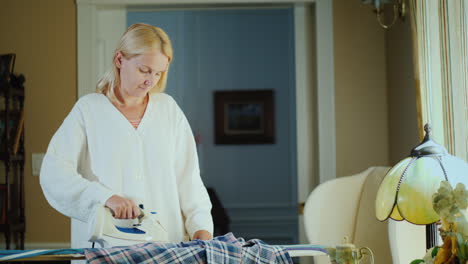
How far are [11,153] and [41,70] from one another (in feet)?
1.65

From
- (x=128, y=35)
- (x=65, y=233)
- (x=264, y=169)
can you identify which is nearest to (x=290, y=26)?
(x=264, y=169)

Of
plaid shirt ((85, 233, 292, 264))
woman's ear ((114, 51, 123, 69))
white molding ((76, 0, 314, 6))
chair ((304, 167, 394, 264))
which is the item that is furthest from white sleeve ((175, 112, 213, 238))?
white molding ((76, 0, 314, 6))

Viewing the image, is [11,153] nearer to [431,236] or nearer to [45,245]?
[45,245]

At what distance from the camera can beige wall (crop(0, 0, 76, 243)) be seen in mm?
3621

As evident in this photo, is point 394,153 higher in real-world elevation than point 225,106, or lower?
lower

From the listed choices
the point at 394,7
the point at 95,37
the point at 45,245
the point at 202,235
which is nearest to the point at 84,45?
the point at 95,37

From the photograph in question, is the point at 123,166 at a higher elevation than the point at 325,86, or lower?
lower

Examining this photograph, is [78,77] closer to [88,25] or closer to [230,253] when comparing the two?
[88,25]

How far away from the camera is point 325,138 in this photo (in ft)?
12.0

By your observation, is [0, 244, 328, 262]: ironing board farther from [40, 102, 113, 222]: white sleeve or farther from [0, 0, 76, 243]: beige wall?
[0, 0, 76, 243]: beige wall

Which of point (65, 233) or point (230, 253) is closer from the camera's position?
point (230, 253)

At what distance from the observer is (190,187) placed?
7.02 feet

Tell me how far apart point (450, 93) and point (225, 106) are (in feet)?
10.9

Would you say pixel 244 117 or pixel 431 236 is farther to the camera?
pixel 244 117
